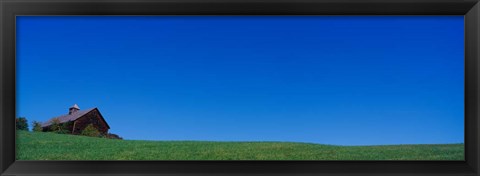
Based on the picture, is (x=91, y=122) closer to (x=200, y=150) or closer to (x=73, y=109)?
(x=73, y=109)

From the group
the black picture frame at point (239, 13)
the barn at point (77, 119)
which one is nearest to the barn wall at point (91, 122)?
the barn at point (77, 119)

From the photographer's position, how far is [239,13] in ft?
6.29

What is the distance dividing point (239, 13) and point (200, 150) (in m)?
0.73

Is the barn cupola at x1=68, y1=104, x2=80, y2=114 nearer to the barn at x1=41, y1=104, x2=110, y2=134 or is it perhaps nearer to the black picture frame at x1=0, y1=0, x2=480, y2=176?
the barn at x1=41, y1=104, x2=110, y2=134

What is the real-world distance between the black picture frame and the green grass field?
11 centimetres

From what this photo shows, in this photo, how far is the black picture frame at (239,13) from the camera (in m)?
1.88

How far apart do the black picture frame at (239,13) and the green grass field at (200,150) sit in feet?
0.35

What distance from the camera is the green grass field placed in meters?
2.03

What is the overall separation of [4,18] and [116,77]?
0.61 meters

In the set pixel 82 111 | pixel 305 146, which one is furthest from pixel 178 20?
pixel 305 146

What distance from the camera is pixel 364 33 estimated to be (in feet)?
7.45

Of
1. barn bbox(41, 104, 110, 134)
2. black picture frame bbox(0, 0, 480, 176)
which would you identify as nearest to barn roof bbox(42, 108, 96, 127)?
barn bbox(41, 104, 110, 134)

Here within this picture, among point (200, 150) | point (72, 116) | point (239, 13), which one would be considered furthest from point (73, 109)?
point (239, 13)

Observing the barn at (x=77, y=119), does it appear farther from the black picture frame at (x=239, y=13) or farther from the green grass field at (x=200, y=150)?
the black picture frame at (x=239, y=13)
